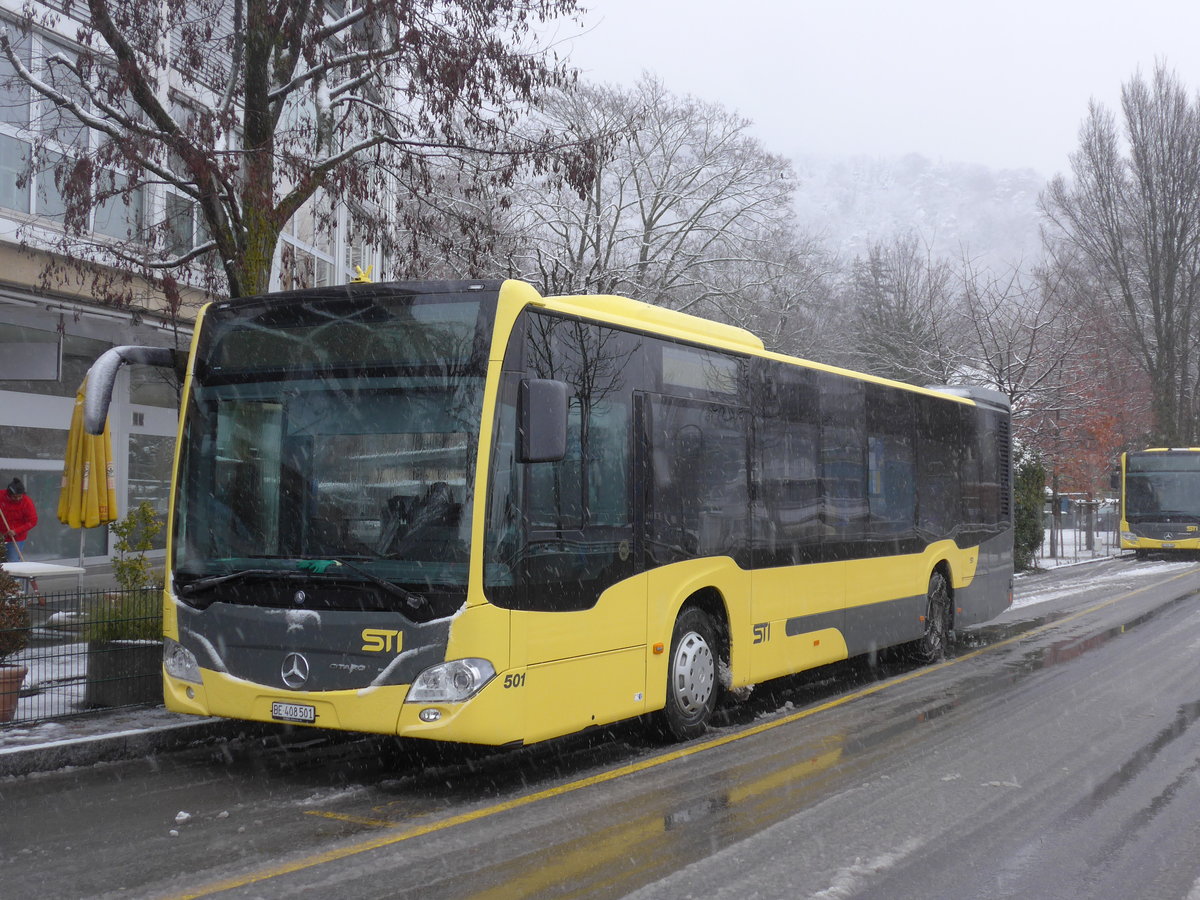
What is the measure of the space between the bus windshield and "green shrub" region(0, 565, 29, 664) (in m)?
1.71

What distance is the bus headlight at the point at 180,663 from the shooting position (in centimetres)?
716

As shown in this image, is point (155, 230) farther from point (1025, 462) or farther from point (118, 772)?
point (1025, 462)

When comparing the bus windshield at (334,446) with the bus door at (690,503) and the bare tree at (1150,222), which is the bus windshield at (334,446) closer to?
the bus door at (690,503)

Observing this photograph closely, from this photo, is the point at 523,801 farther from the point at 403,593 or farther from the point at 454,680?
the point at 403,593

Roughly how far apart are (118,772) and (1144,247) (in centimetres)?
4722

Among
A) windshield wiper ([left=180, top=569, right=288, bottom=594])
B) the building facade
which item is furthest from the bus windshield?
the building facade

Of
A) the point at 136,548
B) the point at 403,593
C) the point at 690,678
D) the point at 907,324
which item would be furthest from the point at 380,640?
the point at 907,324

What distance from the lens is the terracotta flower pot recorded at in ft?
26.7

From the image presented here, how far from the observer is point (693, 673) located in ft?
27.4

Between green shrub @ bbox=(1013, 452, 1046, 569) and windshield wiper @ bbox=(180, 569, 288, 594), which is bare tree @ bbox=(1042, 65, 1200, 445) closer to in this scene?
green shrub @ bbox=(1013, 452, 1046, 569)

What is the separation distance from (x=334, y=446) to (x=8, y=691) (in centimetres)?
334

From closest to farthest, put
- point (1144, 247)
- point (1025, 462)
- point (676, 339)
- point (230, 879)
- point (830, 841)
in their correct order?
point (230, 879) → point (830, 841) → point (676, 339) → point (1025, 462) → point (1144, 247)

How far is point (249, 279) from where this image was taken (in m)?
10.1

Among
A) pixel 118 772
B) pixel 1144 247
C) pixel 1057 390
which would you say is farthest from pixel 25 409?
pixel 1144 247
